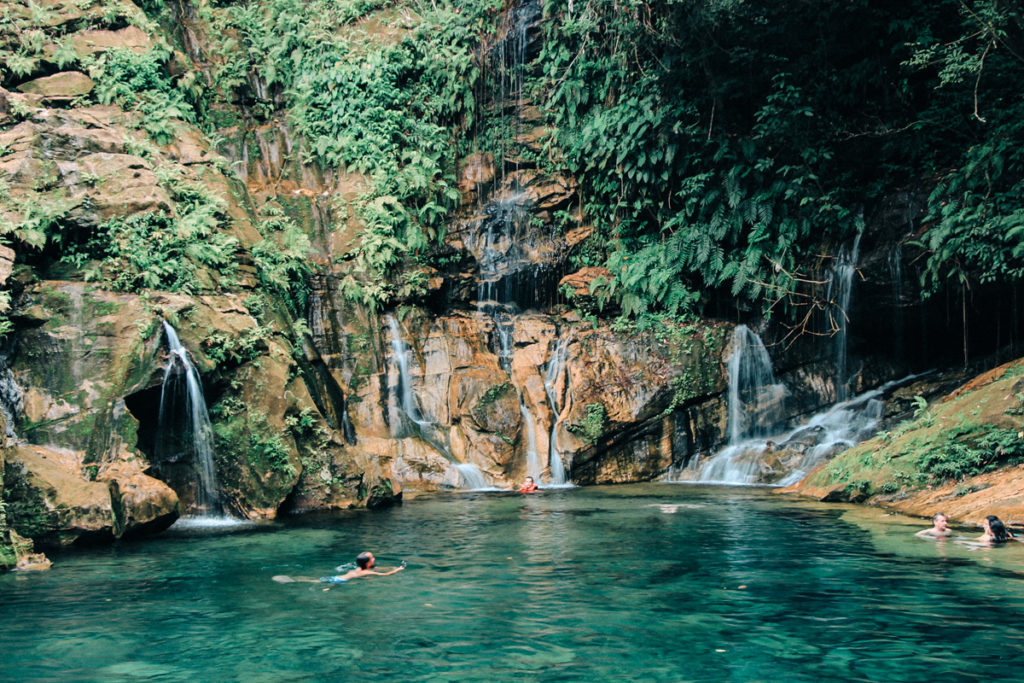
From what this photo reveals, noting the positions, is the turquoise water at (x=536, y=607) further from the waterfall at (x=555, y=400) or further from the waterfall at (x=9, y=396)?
the waterfall at (x=555, y=400)

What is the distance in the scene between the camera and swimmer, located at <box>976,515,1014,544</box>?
8.61 metres

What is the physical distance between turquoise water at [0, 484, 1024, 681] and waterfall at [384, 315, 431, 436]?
20.6ft

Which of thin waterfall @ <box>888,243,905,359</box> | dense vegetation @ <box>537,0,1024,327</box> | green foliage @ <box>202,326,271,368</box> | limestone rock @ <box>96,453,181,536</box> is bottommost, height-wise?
limestone rock @ <box>96,453,181,536</box>

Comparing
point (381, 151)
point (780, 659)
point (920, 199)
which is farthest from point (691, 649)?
point (381, 151)

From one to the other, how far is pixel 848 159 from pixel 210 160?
1423 cm

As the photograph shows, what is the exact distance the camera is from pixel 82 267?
12.1 m

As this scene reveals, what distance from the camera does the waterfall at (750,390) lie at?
17016 millimetres

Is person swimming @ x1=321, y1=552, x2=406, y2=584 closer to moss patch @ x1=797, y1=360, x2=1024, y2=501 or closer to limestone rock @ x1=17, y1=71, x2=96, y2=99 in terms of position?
moss patch @ x1=797, y1=360, x2=1024, y2=501

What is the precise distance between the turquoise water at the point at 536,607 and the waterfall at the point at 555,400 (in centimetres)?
580

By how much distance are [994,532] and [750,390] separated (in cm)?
866

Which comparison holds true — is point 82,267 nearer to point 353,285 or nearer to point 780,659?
point 353,285

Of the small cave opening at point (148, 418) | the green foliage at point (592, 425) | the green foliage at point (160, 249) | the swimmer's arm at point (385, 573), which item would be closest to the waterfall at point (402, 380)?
the green foliage at point (592, 425)

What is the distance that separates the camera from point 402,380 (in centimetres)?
1752

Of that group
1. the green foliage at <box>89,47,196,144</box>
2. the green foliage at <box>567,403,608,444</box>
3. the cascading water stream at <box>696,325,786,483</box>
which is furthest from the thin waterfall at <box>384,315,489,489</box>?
the green foliage at <box>89,47,196,144</box>
